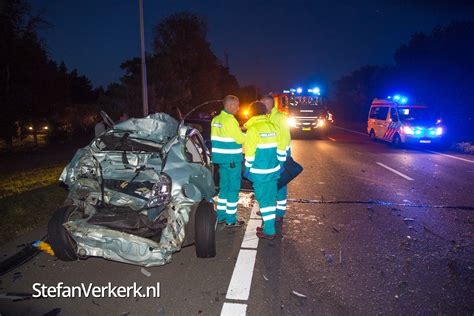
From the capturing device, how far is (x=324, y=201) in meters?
7.29

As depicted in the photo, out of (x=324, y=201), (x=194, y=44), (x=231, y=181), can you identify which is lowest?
(x=324, y=201)

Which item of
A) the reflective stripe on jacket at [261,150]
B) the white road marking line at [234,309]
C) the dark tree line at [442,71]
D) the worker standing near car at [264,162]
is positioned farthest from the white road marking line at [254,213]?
the dark tree line at [442,71]

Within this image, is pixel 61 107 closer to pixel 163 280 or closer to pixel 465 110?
pixel 163 280

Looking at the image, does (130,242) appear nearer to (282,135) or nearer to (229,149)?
(229,149)

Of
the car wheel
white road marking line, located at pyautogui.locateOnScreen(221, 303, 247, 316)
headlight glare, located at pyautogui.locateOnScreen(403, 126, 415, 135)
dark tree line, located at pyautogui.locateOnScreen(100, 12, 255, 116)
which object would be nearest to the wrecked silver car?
the car wheel

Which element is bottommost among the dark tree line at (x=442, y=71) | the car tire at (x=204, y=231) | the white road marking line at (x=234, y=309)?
the white road marking line at (x=234, y=309)

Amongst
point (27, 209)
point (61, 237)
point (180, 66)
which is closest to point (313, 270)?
point (61, 237)

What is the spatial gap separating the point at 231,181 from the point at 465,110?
21.4 metres

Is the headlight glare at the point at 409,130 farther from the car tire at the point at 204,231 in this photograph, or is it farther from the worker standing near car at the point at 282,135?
the car tire at the point at 204,231

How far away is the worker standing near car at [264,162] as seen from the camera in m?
5.02

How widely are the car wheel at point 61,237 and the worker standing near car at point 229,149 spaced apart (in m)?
2.26

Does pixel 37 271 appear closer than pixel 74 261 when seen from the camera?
Yes

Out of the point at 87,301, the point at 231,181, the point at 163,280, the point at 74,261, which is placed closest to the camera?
the point at 87,301

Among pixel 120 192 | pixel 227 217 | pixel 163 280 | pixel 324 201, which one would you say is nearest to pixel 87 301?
pixel 163 280
